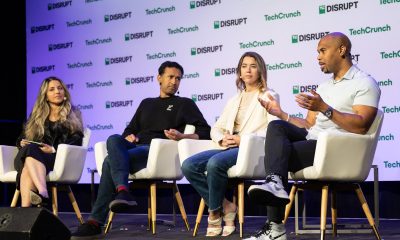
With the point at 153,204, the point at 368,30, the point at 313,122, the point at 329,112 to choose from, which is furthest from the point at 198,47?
the point at 329,112

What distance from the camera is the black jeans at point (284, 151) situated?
3.69 meters

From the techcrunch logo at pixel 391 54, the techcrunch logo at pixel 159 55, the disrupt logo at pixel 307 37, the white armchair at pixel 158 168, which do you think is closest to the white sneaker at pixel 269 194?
the white armchair at pixel 158 168

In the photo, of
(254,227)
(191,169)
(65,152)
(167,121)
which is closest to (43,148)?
(65,152)

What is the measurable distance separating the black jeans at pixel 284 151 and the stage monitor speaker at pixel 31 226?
3.69 feet

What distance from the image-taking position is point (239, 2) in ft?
22.3

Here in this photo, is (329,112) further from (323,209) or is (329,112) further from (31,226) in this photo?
(31,226)

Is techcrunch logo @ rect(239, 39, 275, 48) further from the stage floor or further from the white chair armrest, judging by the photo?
the white chair armrest

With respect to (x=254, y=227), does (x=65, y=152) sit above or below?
above

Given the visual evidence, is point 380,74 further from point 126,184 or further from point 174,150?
point 126,184

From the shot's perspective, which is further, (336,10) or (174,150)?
(336,10)

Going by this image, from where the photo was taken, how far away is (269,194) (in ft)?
11.5

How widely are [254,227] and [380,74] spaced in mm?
1696

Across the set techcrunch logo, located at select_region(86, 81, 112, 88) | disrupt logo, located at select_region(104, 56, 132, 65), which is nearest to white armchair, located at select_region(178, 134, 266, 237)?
disrupt logo, located at select_region(104, 56, 132, 65)

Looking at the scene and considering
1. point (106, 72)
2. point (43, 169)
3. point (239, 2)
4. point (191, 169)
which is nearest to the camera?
point (191, 169)
